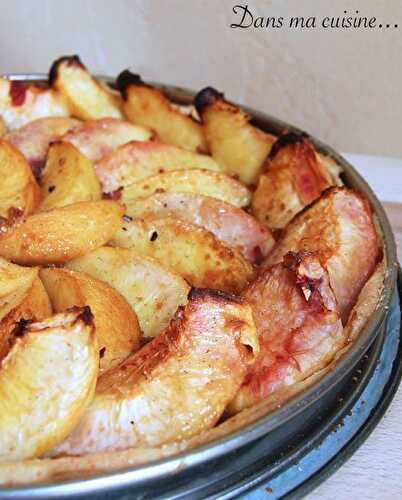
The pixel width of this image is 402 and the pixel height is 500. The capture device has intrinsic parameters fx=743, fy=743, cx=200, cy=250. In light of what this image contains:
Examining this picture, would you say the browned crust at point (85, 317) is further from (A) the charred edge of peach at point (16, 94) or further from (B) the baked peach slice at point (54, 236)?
(A) the charred edge of peach at point (16, 94)

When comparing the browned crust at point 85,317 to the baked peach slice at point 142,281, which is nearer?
the browned crust at point 85,317

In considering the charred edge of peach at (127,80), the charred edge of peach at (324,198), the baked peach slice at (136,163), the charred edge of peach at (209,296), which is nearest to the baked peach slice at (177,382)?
the charred edge of peach at (209,296)

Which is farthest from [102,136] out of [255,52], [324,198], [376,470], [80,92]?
[255,52]

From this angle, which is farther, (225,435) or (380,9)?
(380,9)

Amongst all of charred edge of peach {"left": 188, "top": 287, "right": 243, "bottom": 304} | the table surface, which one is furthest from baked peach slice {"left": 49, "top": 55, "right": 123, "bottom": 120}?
the table surface

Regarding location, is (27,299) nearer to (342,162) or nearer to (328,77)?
(342,162)

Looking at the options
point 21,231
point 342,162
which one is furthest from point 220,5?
point 21,231
